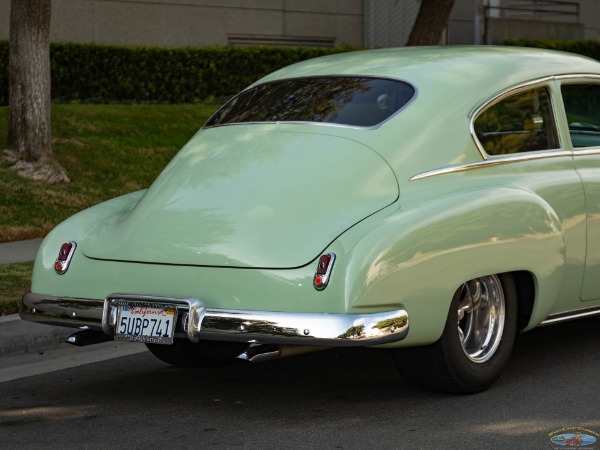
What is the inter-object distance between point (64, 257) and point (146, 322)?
763 mm

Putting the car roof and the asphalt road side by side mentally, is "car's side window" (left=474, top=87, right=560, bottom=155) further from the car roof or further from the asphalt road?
the asphalt road

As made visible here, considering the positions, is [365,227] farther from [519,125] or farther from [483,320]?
[519,125]

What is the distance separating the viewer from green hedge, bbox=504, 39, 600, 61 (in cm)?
2725

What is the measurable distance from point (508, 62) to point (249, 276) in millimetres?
2106

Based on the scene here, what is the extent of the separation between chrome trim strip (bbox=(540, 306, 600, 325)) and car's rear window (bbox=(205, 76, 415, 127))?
4.50 ft

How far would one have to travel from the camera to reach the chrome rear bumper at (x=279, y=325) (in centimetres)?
537

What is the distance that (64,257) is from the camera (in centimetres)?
623

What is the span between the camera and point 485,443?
5.28 meters

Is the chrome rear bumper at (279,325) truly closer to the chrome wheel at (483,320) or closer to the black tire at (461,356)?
the black tire at (461,356)

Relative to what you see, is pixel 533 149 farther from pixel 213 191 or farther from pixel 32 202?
pixel 32 202

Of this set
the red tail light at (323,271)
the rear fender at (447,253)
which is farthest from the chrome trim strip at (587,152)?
the red tail light at (323,271)

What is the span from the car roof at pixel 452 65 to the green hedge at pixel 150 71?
11.9 metres

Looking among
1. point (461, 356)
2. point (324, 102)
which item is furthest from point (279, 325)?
point (324, 102)

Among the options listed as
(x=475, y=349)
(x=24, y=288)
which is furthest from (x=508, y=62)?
(x=24, y=288)
